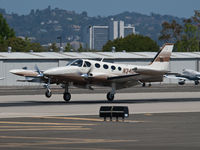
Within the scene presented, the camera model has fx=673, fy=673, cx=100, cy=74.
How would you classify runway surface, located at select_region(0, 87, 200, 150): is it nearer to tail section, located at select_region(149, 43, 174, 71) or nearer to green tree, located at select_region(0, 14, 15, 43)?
tail section, located at select_region(149, 43, 174, 71)

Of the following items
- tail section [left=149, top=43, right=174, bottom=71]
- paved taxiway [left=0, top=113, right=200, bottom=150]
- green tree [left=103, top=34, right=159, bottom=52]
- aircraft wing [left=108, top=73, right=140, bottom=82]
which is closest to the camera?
paved taxiway [left=0, top=113, right=200, bottom=150]

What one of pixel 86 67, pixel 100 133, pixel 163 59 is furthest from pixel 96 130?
pixel 163 59

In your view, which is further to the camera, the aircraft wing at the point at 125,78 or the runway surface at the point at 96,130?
the aircraft wing at the point at 125,78

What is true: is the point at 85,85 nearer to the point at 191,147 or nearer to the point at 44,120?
the point at 44,120

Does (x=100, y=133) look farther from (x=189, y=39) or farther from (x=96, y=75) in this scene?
(x=189, y=39)

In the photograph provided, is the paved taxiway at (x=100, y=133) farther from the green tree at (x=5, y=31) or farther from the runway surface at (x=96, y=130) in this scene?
the green tree at (x=5, y=31)

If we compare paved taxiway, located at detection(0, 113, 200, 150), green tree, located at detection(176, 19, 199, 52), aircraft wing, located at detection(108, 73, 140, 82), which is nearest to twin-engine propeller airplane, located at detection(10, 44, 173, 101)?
aircraft wing, located at detection(108, 73, 140, 82)

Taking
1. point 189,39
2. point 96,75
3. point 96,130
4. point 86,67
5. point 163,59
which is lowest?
point 96,130

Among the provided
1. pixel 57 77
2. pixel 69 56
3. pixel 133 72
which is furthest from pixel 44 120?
pixel 69 56

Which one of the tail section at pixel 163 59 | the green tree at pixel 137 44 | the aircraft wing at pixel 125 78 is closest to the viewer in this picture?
the aircraft wing at pixel 125 78

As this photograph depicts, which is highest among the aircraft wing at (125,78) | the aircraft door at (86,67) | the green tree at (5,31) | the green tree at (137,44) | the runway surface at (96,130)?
the green tree at (5,31)

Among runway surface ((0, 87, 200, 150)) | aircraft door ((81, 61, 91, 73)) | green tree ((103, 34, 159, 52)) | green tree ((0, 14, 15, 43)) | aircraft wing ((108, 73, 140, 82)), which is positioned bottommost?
runway surface ((0, 87, 200, 150))

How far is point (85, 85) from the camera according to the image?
149ft

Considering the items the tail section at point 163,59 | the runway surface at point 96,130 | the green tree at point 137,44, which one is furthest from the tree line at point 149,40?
the runway surface at point 96,130
